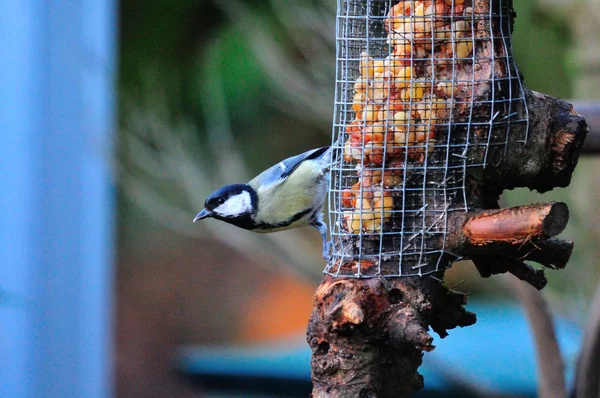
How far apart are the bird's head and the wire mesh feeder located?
0.84 m

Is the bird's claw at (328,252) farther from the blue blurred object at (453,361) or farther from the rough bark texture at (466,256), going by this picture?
the blue blurred object at (453,361)

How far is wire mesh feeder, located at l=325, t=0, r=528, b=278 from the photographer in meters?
1.29

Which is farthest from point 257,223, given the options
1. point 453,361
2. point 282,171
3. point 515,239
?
point 453,361

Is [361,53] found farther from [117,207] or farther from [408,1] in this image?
[117,207]

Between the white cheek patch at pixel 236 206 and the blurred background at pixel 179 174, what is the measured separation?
89 cm

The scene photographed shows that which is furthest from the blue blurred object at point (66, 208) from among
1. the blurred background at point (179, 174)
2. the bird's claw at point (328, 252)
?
→ the bird's claw at point (328, 252)

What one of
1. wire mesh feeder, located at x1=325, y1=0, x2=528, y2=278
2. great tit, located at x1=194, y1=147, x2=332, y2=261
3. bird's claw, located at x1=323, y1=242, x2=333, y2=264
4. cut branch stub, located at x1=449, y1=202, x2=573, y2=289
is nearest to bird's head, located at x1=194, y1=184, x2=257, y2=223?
great tit, located at x1=194, y1=147, x2=332, y2=261

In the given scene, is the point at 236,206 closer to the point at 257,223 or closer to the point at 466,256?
the point at 257,223

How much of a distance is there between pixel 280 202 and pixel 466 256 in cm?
97

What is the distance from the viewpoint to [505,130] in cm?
130

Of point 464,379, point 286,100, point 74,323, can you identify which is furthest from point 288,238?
point 74,323

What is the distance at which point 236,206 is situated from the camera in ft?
7.14

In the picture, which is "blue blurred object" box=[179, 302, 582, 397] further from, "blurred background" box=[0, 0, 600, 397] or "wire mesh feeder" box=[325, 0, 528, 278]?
"wire mesh feeder" box=[325, 0, 528, 278]

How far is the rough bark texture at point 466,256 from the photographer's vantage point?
1.15 metres
